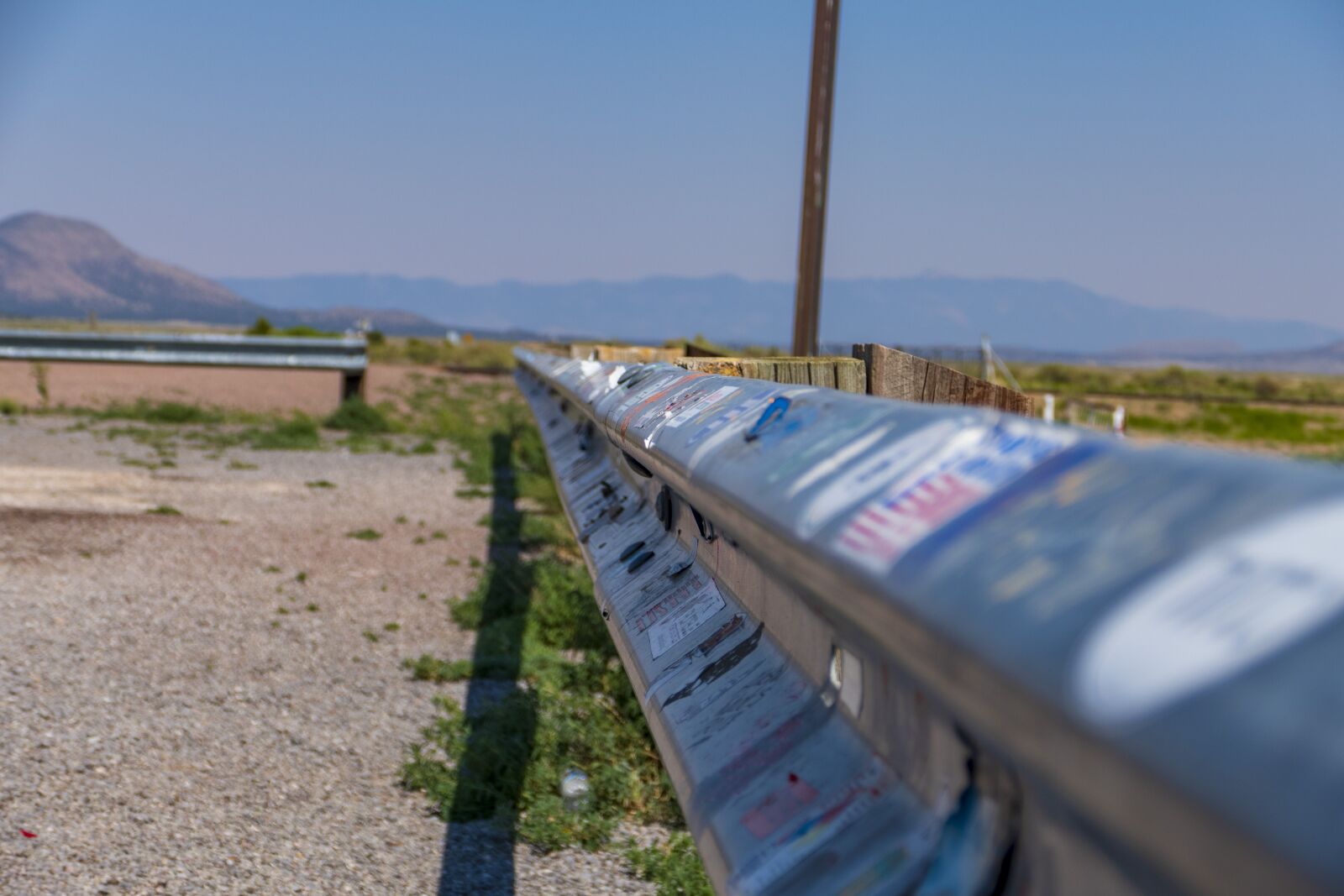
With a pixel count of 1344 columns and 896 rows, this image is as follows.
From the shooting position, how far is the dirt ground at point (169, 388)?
19.9 meters

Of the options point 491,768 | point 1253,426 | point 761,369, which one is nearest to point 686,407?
point 761,369

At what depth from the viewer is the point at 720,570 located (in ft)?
7.51

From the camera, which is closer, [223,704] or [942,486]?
[942,486]

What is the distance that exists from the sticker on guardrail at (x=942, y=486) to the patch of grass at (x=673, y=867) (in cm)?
256

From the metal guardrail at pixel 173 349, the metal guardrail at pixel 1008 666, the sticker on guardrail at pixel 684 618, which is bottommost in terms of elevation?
the metal guardrail at pixel 173 349

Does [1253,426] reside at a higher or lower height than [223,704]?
lower

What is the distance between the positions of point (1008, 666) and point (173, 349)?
62.4ft

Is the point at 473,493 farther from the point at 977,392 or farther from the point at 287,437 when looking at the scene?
the point at 977,392

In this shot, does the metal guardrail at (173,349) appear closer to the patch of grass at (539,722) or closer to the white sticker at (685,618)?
the patch of grass at (539,722)

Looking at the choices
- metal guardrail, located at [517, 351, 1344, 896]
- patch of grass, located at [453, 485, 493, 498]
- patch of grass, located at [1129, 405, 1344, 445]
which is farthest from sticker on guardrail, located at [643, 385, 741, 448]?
patch of grass, located at [1129, 405, 1344, 445]

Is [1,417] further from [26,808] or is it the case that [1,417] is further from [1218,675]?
[1218,675]

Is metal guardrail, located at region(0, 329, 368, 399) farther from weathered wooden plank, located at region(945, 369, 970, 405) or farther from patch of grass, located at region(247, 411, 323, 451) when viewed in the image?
weathered wooden plank, located at region(945, 369, 970, 405)

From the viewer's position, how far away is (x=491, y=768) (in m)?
4.52

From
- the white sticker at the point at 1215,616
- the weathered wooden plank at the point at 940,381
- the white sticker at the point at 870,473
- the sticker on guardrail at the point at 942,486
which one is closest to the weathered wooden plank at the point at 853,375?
the weathered wooden plank at the point at 940,381
